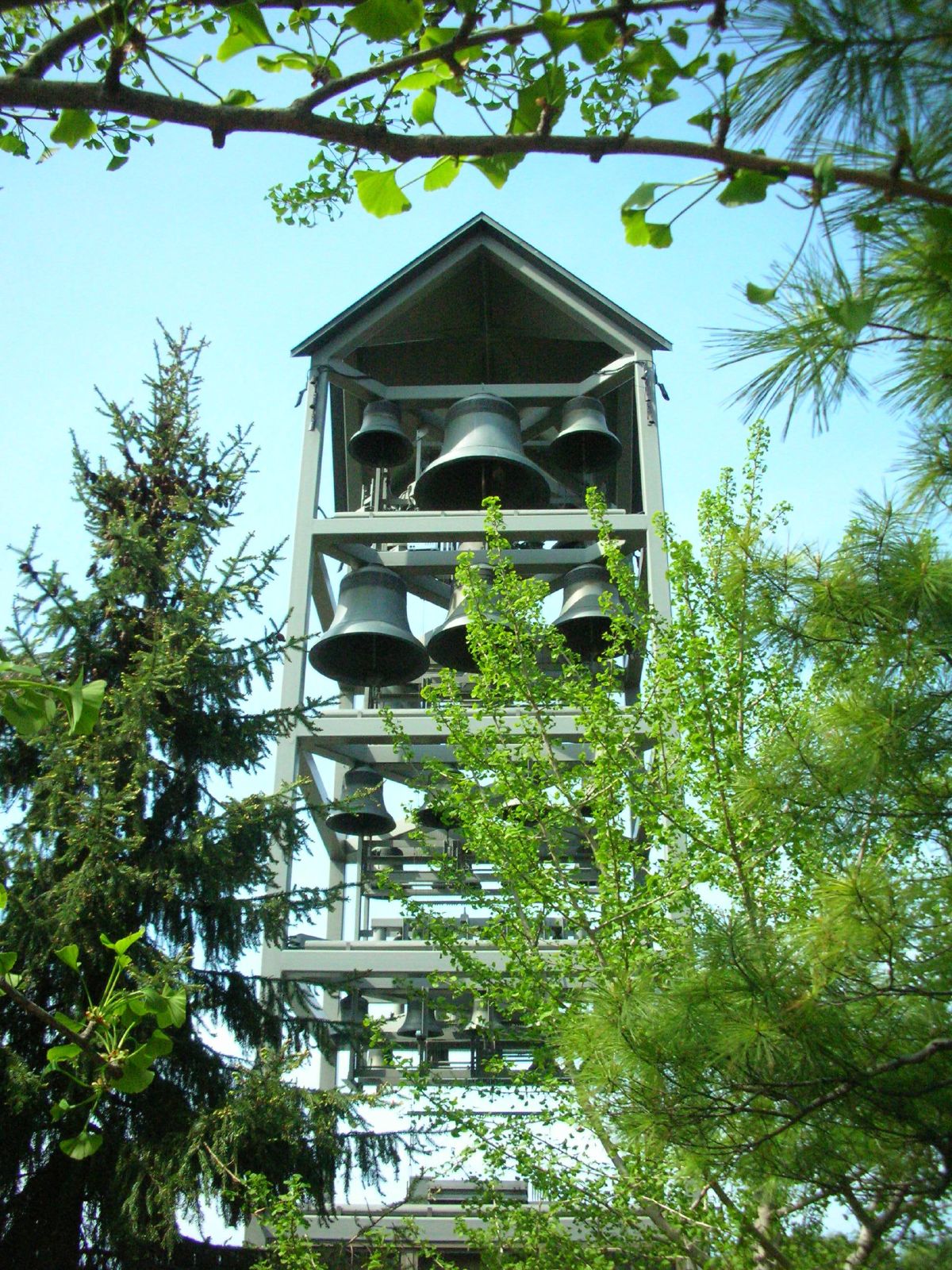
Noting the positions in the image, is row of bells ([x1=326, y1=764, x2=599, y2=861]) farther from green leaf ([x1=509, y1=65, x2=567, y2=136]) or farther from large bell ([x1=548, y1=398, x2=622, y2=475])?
green leaf ([x1=509, y1=65, x2=567, y2=136])

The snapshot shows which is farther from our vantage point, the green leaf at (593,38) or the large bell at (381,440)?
the large bell at (381,440)

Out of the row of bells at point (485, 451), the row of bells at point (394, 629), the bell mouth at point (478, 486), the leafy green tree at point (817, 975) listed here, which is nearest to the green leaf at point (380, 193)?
the leafy green tree at point (817, 975)

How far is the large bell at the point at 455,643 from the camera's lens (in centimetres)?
1151

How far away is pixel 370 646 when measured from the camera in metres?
11.7

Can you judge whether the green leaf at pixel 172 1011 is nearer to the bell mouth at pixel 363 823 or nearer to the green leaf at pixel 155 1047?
the green leaf at pixel 155 1047

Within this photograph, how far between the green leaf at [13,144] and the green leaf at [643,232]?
1.71m

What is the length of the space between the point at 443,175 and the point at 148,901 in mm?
5160

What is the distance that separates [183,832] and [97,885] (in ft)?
3.14

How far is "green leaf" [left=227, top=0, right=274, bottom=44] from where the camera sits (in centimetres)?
229

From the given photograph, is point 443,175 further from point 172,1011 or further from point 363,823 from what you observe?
point 363,823

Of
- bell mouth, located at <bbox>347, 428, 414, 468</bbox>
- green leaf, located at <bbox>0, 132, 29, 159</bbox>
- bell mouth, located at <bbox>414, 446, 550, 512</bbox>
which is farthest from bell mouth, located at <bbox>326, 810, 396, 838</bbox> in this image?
green leaf, located at <bbox>0, 132, 29, 159</bbox>

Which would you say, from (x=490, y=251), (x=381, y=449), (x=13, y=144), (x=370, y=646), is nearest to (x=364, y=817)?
(x=370, y=646)

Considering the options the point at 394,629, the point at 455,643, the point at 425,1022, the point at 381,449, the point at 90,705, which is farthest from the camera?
the point at 381,449

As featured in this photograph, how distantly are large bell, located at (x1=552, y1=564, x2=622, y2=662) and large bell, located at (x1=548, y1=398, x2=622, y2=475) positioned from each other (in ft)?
4.70
